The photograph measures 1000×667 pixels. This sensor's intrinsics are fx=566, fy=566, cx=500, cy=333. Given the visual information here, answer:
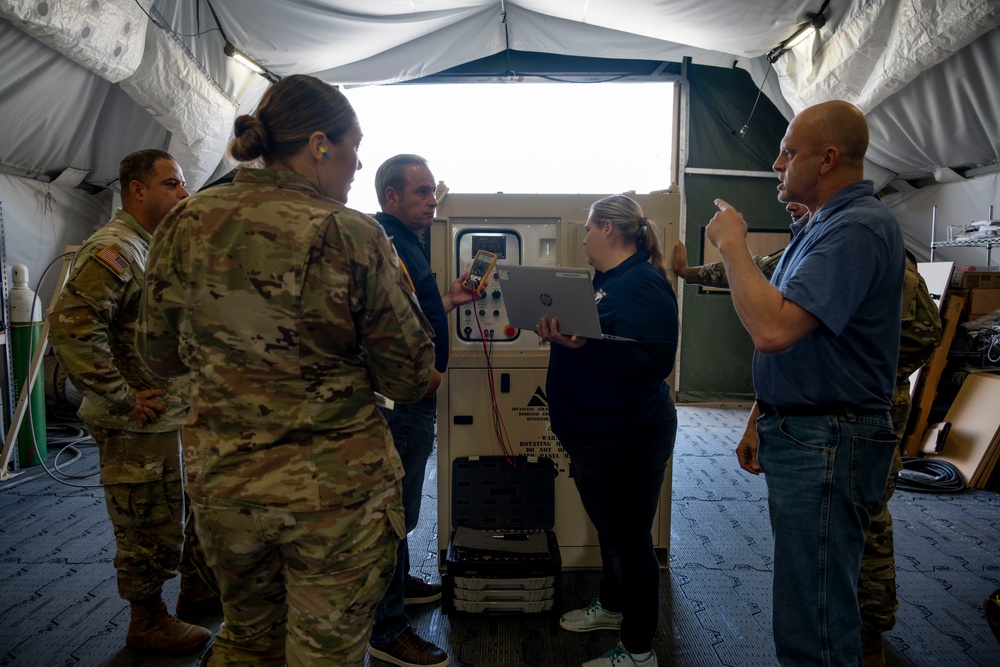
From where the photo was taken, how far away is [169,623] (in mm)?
1946

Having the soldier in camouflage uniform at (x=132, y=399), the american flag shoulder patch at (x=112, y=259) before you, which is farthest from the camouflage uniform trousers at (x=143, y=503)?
the american flag shoulder patch at (x=112, y=259)

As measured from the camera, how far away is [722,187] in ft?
18.1

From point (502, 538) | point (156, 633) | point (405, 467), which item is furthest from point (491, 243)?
point (156, 633)

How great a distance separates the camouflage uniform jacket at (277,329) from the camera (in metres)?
0.96

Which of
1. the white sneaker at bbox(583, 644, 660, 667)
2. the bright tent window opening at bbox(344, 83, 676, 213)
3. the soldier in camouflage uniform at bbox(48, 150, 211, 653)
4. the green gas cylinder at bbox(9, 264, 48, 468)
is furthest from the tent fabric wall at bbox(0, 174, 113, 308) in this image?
the white sneaker at bbox(583, 644, 660, 667)

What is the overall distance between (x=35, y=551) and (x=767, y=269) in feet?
11.3

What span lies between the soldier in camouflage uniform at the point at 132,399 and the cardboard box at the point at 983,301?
4785 millimetres

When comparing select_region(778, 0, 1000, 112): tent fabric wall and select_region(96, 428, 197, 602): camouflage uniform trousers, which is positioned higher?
select_region(778, 0, 1000, 112): tent fabric wall

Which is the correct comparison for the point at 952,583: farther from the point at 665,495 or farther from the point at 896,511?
the point at 665,495

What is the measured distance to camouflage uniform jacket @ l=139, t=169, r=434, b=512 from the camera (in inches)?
37.9

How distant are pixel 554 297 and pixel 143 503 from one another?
147 cm

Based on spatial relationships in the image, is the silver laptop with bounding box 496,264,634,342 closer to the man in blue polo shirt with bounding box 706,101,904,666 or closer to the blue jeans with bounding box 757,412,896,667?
the man in blue polo shirt with bounding box 706,101,904,666

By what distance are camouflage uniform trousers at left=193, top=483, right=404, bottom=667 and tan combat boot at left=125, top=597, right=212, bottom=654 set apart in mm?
1059

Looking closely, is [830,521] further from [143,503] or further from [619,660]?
[143,503]
